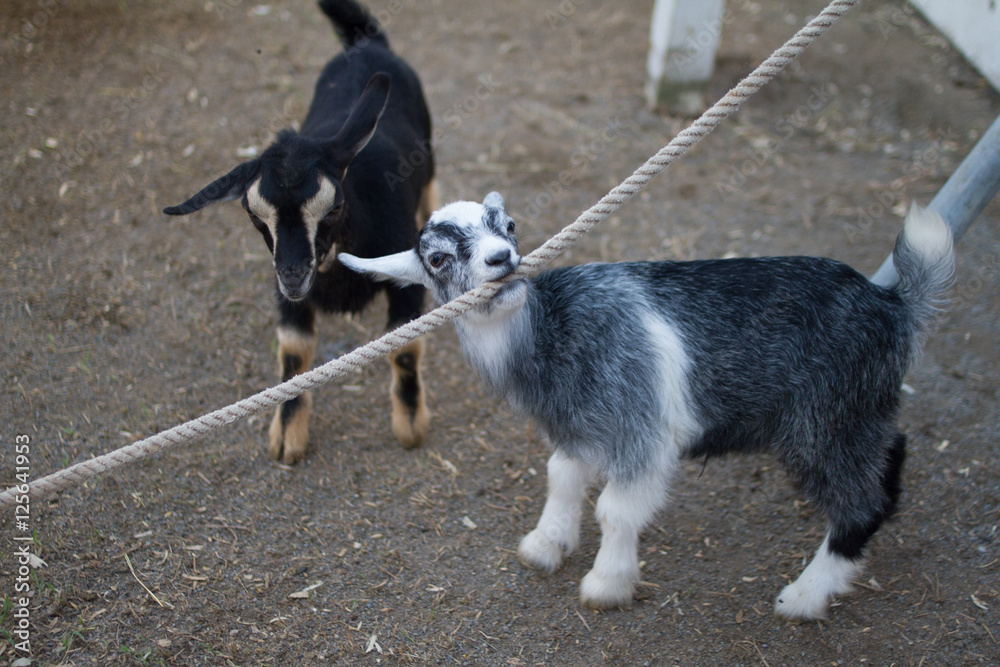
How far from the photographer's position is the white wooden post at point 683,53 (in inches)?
242

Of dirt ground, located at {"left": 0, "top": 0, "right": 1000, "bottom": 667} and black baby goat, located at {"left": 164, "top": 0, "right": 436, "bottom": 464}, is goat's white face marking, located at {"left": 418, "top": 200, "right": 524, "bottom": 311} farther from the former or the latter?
dirt ground, located at {"left": 0, "top": 0, "right": 1000, "bottom": 667}

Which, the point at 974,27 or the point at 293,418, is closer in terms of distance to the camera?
the point at 293,418

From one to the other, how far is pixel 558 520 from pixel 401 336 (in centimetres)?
119

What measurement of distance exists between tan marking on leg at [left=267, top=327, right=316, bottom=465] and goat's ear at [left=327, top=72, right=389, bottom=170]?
907mm

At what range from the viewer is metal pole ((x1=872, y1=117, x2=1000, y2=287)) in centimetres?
346

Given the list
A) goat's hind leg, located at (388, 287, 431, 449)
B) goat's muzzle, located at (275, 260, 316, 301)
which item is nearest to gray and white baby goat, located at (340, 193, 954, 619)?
goat's muzzle, located at (275, 260, 316, 301)

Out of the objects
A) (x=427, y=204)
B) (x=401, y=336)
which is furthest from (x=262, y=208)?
(x=427, y=204)

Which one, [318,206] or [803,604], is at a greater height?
[318,206]

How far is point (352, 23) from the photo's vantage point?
15.8 feet

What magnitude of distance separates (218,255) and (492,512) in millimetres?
2633

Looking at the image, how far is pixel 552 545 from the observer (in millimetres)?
3311

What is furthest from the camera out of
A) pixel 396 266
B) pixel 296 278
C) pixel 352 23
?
pixel 352 23

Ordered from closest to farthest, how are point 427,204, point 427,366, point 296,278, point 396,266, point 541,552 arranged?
point 396,266
point 296,278
point 541,552
point 427,366
point 427,204

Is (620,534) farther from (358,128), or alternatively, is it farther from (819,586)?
(358,128)
